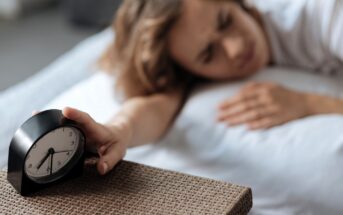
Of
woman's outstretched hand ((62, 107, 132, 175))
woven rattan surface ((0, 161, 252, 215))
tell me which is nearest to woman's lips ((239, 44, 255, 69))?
woman's outstretched hand ((62, 107, 132, 175))

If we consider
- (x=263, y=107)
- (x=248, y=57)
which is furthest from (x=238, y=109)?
(x=248, y=57)

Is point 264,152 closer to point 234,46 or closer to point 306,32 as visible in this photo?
point 234,46

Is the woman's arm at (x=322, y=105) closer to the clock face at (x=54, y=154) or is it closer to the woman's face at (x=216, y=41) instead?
the woman's face at (x=216, y=41)

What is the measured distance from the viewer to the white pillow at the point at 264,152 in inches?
47.8

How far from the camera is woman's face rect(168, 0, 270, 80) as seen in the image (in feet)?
4.79

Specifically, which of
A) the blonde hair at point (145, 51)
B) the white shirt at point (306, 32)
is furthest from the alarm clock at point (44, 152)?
the white shirt at point (306, 32)

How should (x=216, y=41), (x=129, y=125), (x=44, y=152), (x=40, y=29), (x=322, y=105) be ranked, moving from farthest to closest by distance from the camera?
1. (x=40, y=29)
2. (x=216, y=41)
3. (x=322, y=105)
4. (x=129, y=125)
5. (x=44, y=152)

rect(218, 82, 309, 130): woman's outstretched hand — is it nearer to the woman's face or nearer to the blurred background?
the woman's face

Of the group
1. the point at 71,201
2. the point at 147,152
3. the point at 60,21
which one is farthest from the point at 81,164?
the point at 60,21

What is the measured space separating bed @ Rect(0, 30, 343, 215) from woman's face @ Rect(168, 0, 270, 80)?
1.5 inches

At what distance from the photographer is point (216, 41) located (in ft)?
4.83

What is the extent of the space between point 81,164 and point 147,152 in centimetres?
38

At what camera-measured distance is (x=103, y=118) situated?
56.3 inches

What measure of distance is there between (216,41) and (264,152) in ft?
1.02
